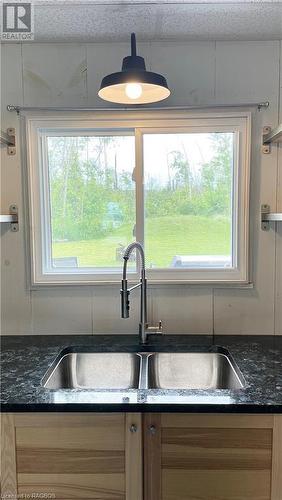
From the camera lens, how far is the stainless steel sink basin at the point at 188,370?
1.67 meters

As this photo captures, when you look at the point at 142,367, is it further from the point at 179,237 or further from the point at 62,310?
the point at 179,237

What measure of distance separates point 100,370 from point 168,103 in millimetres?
1338

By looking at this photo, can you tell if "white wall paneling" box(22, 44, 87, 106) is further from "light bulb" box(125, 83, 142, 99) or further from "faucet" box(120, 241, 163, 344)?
"faucet" box(120, 241, 163, 344)

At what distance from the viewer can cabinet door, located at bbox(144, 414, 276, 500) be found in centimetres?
118

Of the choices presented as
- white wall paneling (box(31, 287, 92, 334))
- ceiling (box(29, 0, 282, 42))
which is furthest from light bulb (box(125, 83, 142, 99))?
white wall paneling (box(31, 287, 92, 334))

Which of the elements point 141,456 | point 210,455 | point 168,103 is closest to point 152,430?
point 141,456

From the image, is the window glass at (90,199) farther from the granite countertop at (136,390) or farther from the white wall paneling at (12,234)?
the granite countertop at (136,390)

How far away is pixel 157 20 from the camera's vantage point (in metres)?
1.56

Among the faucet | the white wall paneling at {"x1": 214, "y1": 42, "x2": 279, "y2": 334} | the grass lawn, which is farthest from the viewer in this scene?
the grass lawn

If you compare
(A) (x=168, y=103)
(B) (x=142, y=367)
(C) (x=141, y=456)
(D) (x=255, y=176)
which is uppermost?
(A) (x=168, y=103)

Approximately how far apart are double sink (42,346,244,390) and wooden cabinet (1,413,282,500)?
17.5 inches

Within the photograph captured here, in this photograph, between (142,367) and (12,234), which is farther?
(12,234)

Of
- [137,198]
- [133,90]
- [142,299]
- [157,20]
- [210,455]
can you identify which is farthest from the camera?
[137,198]

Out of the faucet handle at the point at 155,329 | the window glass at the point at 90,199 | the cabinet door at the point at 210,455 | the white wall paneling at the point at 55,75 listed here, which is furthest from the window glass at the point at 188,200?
the cabinet door at the point at 210,455
